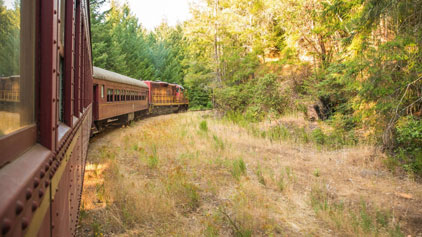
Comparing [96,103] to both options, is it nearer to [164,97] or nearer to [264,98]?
[264,98]

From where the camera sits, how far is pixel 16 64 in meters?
0.92

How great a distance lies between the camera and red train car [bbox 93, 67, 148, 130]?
975cm

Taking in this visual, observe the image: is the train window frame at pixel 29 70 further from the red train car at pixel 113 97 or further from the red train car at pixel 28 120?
the red train car at pixel 113 97

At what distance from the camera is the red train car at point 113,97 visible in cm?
975

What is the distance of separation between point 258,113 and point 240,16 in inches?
289

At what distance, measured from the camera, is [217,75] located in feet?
60.7

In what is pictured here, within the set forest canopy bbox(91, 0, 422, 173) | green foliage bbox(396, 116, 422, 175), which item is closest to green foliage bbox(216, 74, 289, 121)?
forest canopy bbox(91, 0, 422, 173)

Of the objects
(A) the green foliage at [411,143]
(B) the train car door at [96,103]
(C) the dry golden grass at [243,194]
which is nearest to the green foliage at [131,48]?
(B) the train car door at [96,103]

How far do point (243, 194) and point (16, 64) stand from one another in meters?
4.78

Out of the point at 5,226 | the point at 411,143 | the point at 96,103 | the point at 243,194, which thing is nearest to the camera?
the point at 5,226

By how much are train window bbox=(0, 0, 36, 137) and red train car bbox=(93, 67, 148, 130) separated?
29.2 ft

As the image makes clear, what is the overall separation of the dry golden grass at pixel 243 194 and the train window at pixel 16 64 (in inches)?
129

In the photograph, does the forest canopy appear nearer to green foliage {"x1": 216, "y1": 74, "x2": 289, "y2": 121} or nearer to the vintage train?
green foliage {"x1": 216, "y1": 74, "x2": 289, "y2": 121}

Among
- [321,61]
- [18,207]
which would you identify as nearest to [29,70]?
[18,207]
